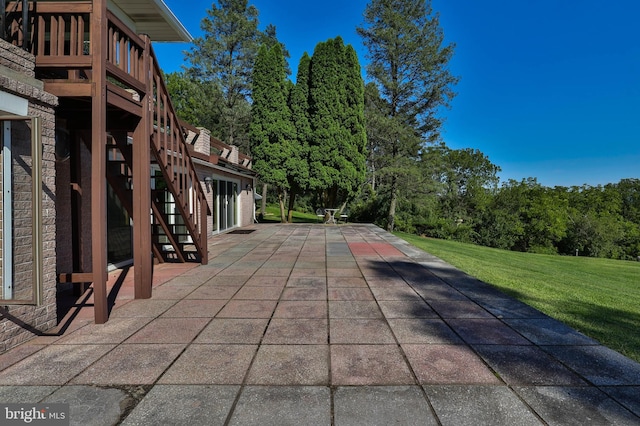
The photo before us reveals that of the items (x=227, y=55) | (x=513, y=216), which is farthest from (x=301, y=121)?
(x=513, y=216)

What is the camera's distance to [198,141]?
35.9ft

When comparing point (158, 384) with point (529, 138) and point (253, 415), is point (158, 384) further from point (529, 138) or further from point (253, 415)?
point (529, 138)

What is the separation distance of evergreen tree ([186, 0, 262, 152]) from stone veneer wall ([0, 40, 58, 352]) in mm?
23061

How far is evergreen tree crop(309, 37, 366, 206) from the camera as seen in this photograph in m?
17.3

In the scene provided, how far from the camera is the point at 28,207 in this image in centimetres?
305

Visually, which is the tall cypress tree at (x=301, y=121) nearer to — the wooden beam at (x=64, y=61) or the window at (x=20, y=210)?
the wooden beam at (x=64, y=61)

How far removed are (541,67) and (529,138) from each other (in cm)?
1687

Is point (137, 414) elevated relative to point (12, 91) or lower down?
lower down

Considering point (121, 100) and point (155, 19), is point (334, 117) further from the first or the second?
point (121, 100)

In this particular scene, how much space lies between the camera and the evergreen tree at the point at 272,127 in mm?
17188

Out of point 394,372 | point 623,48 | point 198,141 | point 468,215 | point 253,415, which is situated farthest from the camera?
point 468,215

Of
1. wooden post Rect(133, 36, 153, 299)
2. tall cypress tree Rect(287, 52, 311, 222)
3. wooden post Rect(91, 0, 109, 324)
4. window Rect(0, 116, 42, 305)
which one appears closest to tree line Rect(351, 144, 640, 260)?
tall cypress tree Rect(287, 52, 311, 222)

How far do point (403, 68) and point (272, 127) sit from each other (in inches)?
324

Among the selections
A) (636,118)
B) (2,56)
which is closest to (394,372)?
(2,56)
